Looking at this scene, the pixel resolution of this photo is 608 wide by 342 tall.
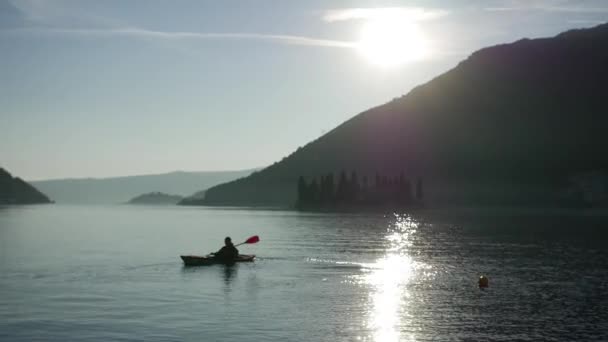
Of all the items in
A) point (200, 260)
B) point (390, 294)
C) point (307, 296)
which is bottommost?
point (390, 294)

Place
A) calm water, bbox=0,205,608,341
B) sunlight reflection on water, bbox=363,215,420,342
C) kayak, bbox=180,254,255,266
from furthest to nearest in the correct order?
kayak, bbox=180,254,255,266
sunlight reflection on water, bbox=363,215,420,342
calm water, bbox=0,205,608,341

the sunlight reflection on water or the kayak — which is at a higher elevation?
the kayak

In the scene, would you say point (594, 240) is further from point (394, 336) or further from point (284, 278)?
point (394, 336)

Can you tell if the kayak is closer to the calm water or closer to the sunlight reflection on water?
the calm water

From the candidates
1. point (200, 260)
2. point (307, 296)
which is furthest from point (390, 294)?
point (200, 260)

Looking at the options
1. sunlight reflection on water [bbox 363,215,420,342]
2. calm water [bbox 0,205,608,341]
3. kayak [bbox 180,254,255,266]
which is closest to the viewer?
calm water [bbox 0,205,608,341]

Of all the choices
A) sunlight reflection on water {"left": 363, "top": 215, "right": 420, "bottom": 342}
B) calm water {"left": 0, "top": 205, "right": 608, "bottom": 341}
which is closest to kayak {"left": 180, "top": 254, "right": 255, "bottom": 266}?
calm water {"left": 0, "top": 205, "right": 608, "bottom": 341}

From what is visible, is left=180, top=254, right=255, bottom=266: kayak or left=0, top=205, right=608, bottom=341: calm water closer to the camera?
left=0, top=205, right=608, bottom=341: calm water

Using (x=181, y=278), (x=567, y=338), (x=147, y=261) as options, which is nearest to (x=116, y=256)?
(x=147, y=261)

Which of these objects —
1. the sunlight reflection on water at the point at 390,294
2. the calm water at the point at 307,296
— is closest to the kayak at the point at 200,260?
the calm water at the point at 307,296

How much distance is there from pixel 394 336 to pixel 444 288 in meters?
21.7

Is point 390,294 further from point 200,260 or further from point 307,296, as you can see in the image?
point 200,260

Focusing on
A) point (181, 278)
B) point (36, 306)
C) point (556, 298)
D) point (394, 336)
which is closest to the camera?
point (394, 336)

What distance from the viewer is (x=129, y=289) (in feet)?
190
